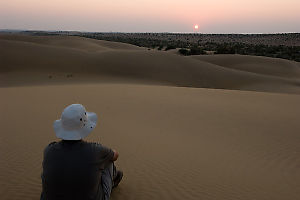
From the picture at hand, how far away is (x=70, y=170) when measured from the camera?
302cm

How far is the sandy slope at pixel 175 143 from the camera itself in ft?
15.4

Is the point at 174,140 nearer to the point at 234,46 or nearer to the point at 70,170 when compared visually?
the point at 70,170

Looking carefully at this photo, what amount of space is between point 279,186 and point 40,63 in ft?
78.2

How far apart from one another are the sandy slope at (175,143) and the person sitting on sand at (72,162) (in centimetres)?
129

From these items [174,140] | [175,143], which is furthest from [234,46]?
[175,143]

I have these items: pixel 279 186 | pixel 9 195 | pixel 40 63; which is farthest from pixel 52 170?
pixel 40 63

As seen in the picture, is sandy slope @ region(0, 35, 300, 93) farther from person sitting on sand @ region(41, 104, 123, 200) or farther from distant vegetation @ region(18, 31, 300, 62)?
person sitting on sand @ region(41, 104, 123, 200)

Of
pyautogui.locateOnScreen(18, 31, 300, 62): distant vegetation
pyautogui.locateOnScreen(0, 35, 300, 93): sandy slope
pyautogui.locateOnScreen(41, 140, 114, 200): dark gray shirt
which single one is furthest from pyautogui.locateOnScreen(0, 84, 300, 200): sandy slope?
pyautogui.locateOnScreen(18, 31, 300, 62): distant vegetation

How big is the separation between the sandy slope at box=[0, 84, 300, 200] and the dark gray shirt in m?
1.28

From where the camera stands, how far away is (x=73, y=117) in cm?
308

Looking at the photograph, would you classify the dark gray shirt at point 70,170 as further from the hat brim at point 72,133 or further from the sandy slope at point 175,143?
the sandy slope at point 175,143

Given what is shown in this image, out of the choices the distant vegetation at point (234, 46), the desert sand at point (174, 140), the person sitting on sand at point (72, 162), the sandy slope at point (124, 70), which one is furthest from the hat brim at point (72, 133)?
the distant vegetation at point (234, 46)

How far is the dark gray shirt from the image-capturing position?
3.02 meters

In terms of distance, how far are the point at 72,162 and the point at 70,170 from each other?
0.09m
